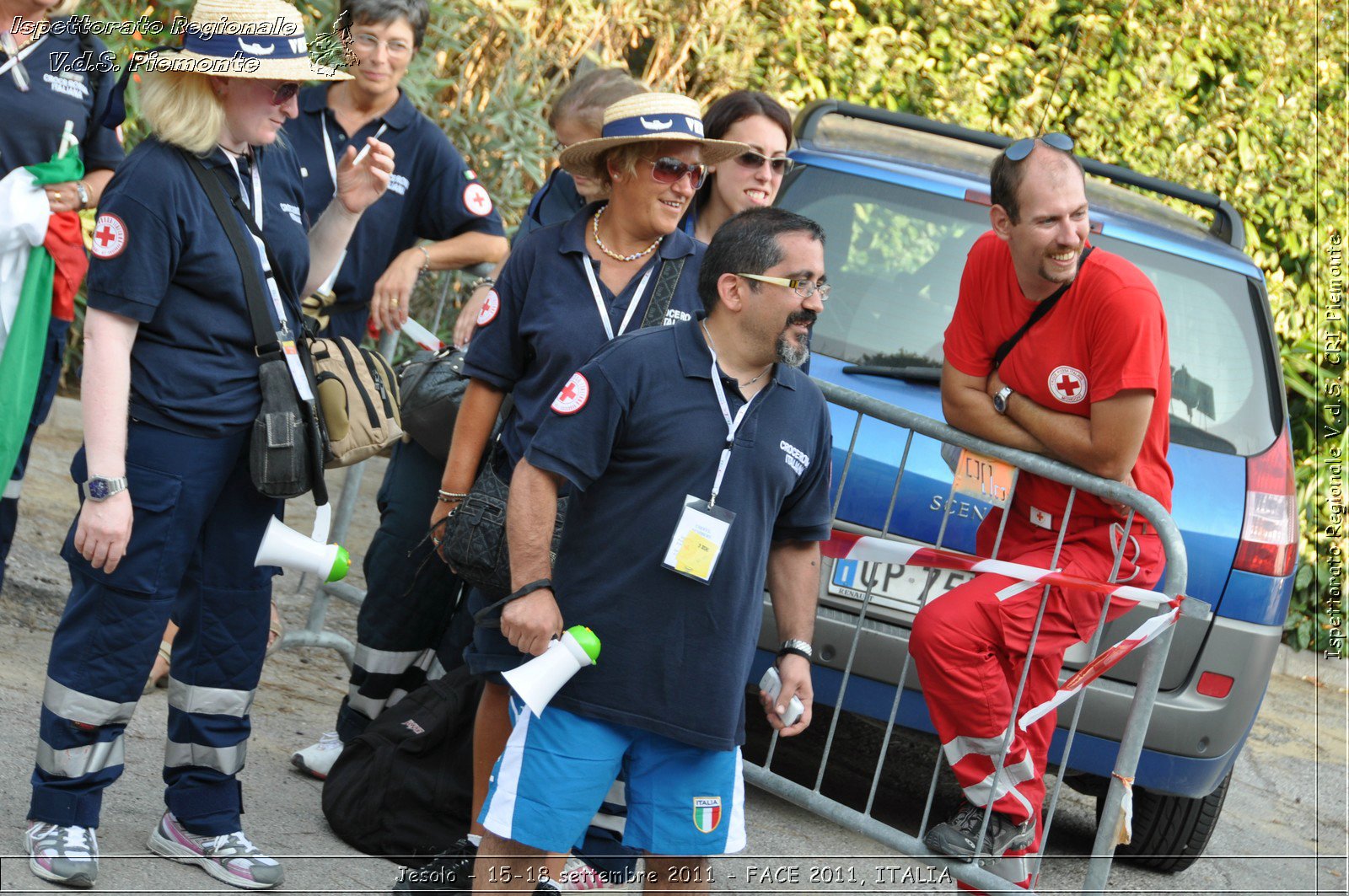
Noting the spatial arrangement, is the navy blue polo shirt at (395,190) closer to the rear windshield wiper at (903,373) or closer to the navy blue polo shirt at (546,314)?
the navy blue polo shirt at (546,314)

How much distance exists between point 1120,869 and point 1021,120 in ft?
23.6

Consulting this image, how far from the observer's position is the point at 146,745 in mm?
4262

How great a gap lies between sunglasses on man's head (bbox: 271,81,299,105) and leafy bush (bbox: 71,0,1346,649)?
207 inches

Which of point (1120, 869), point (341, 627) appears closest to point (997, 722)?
point (1120, 869)

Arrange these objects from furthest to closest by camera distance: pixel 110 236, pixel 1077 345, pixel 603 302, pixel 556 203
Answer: pixel 556 203 < pixel 1077 345 < pixel 603 302 < pixel 110 236

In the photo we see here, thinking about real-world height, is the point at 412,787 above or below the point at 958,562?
below

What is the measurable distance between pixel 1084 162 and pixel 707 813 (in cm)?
337

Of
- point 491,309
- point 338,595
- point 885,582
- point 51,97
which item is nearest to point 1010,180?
point 885,582

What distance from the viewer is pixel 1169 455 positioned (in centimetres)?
456

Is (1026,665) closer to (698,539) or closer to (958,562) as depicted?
(958,562)

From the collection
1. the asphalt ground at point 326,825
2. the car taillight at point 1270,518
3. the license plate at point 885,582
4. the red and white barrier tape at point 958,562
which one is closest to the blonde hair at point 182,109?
the asphalt ground at point 326,825

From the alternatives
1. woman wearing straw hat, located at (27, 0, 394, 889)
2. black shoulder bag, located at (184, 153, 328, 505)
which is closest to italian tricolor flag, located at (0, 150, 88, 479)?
woman wearing straw hat, located at (27, 0, 394, 889)

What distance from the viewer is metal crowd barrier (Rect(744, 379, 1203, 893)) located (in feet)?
11.8

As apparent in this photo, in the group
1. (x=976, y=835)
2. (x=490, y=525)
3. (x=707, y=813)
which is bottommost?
(x=976, y=835)
